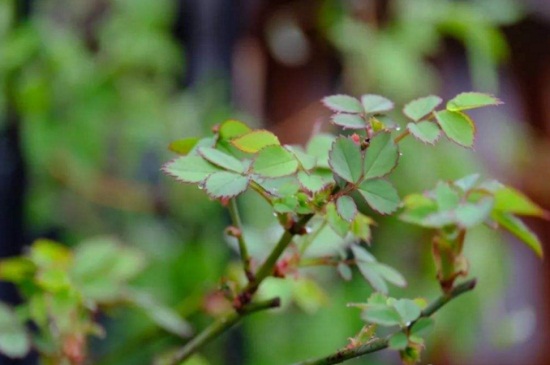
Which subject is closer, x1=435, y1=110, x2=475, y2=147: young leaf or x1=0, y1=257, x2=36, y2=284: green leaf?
x1=435, y1=110, x2=475, y2=147: young leaf

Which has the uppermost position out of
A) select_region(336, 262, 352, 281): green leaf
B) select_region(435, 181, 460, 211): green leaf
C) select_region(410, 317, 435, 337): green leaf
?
select_region(435, 181, 460, 211): green leaf

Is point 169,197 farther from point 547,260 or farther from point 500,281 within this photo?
point 547,260

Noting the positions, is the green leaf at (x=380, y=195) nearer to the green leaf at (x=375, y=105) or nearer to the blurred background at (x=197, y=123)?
the green leaf at (x=375, y=105)

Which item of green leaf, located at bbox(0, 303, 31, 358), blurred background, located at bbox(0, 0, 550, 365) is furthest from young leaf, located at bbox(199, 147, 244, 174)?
blurred background, located at bbox(0, 0, 550, 365)

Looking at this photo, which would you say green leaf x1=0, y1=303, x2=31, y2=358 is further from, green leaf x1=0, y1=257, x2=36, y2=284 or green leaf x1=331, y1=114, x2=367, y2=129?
green leaf x1=331, y1=114, x2=367, y2=129

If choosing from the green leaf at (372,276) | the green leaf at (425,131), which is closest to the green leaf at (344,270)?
the green leaf at (372,276)

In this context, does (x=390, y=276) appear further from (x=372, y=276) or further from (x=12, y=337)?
(x=12, y=337)

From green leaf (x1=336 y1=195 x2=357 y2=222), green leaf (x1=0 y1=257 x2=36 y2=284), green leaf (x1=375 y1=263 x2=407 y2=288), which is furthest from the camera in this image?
green leaf (x1=0 y1=257 x2=36 y2=284)
